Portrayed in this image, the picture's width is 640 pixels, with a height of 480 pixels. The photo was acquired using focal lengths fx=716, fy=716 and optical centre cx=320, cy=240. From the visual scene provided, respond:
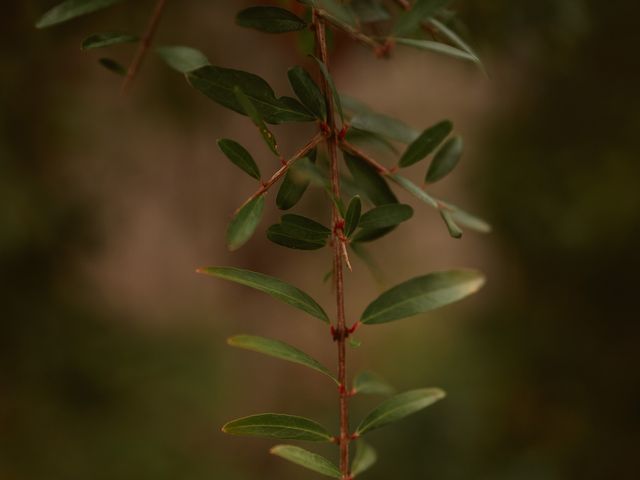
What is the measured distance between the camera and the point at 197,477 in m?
2.00

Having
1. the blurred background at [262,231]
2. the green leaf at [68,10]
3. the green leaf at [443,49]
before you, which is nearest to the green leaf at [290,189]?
the green leaf at [443,49]

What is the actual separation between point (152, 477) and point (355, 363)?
125 cm

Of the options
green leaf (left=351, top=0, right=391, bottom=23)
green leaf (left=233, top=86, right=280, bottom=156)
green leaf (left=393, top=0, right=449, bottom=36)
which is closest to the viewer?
green leaf (left=233, top=86, right=280, bottom=156)

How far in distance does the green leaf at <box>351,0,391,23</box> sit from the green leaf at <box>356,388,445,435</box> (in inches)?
13.1

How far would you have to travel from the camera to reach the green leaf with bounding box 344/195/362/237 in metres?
0.47

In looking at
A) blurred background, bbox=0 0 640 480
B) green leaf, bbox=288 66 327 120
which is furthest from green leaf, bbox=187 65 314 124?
blurred background, bbox=0 0 640 480

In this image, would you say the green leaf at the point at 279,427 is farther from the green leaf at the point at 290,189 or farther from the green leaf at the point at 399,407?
the green leaf at the point at 290,189

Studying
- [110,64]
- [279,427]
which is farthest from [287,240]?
[110,64]

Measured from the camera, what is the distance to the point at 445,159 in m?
0.60

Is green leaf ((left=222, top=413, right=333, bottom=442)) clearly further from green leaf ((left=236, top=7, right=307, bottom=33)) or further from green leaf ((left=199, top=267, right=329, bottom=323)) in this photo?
green leaf ((left=236, top=7, right=307, bottom=33))

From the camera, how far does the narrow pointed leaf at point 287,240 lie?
1.56 ft

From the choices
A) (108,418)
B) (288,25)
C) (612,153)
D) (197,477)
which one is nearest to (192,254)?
(197,477)

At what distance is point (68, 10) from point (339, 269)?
0.29 metres

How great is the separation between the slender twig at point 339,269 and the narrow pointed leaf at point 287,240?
0.01 meters
